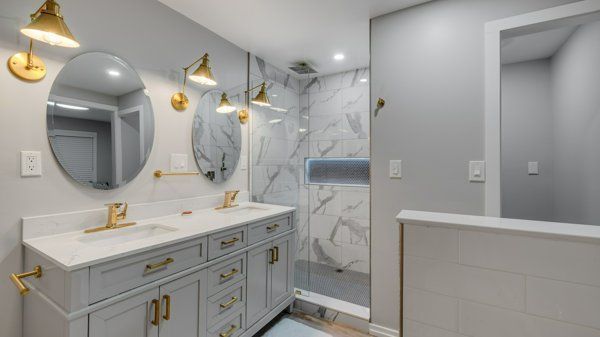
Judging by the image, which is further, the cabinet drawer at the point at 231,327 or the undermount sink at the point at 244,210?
the undermount sink at the point at 244,210

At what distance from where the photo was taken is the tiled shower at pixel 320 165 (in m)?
2.88

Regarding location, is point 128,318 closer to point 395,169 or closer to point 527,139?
point 395,169

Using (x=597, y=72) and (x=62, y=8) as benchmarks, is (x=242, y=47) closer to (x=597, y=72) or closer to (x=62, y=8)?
(x=62, y=8)

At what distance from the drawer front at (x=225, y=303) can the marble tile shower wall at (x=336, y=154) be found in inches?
62.2

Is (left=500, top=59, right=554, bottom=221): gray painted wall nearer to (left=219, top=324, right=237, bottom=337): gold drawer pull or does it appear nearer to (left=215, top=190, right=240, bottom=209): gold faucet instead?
(left=215, top=190, right=240, bottom=209): gold faucet

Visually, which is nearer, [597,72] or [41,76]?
[41,76]

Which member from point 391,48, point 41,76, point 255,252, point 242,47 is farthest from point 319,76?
point 41,76

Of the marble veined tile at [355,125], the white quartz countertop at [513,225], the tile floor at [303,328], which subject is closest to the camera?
the white quartz countertop at [513,225]

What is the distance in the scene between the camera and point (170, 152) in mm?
1990

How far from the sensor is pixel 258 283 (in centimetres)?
196

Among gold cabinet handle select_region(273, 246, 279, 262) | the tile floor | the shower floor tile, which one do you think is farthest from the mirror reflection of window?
gold cabinet handle select_region(273, 246, 279, 262)

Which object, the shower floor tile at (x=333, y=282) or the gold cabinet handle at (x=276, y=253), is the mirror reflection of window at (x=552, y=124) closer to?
the shower floor tile at (x=333, y=282)

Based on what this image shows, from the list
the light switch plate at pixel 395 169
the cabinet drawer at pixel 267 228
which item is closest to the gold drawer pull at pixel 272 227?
the cabinet drawer at pixel 267 228

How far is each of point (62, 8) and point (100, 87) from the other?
412mm
